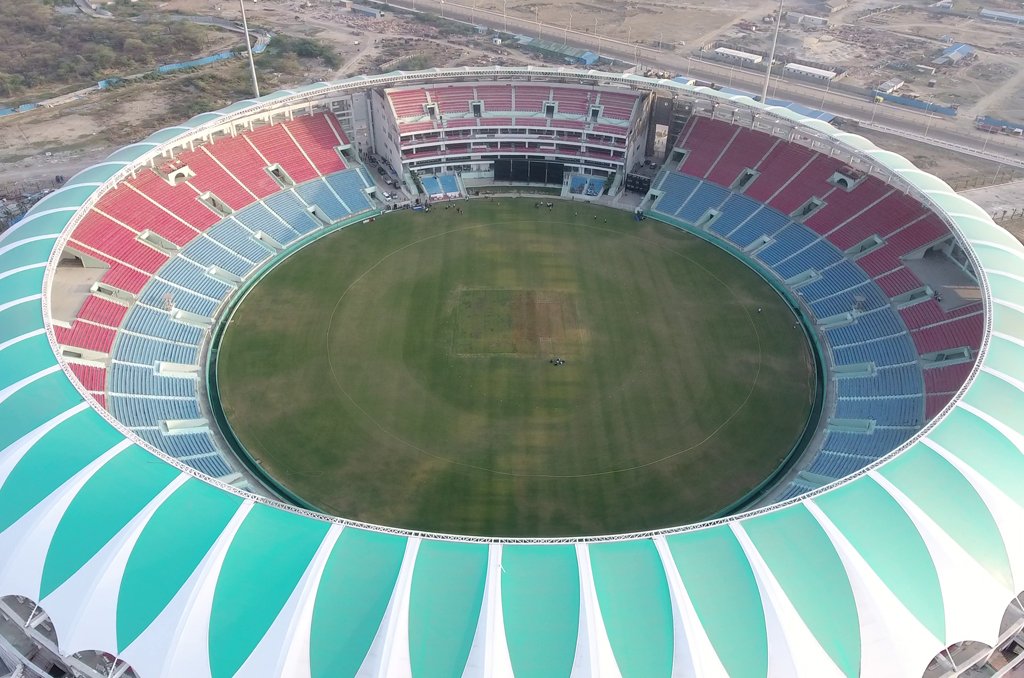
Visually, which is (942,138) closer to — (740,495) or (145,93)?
(740,495)

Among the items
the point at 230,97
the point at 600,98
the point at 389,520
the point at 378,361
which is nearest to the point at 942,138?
the point at 600,98

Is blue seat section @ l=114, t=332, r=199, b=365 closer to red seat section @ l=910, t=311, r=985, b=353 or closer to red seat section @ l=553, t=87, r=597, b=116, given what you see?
red seat section @ l=553, t=87, r=597, b=116

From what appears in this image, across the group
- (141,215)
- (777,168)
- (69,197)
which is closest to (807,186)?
(777,168)

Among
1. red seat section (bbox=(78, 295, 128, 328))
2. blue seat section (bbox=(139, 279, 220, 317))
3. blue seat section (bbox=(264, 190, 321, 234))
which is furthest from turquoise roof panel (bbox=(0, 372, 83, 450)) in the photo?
blue seat section (bbox=(264, 190, 321, 234))

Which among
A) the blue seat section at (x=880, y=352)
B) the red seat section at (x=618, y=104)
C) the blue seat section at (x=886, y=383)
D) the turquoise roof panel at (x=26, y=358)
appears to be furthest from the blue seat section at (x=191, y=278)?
the blue seat section at (x=880, y=352)

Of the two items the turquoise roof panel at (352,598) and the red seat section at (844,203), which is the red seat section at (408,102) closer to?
the red seat section at (844,203)
